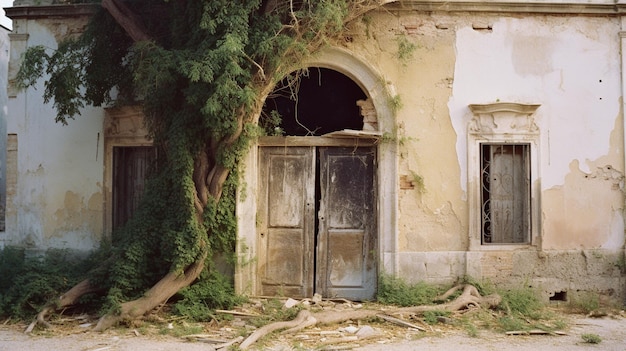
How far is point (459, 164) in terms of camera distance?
329 inches

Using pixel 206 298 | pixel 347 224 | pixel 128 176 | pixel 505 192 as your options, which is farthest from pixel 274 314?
pixel 505 192

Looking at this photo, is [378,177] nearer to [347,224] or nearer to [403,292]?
[347,224]

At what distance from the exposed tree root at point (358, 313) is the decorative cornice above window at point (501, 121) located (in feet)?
7.50

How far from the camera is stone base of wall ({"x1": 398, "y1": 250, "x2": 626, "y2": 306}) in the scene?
8.23 m

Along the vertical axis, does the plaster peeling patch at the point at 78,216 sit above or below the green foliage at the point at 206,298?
above

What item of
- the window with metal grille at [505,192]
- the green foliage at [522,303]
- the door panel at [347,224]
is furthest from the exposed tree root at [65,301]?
Result: the window with metal grille at [505,192]

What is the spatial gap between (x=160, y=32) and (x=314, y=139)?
2743 millimetres

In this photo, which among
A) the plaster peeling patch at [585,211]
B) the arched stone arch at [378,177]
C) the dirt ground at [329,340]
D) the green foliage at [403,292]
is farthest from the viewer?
the plaster peeling patch at [585,211]

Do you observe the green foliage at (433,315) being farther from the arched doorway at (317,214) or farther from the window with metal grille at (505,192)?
the window with metal grille at (505,192)

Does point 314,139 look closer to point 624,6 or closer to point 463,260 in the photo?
point 463,260

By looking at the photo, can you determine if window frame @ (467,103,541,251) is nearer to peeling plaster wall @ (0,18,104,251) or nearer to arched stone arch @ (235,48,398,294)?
arched stone arch @ (235,48,398,294)

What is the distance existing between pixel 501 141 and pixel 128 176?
5.80 metres

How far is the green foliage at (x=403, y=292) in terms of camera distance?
25.6ft

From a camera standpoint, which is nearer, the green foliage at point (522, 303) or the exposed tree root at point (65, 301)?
the exposed tree root at point (65, 301)
